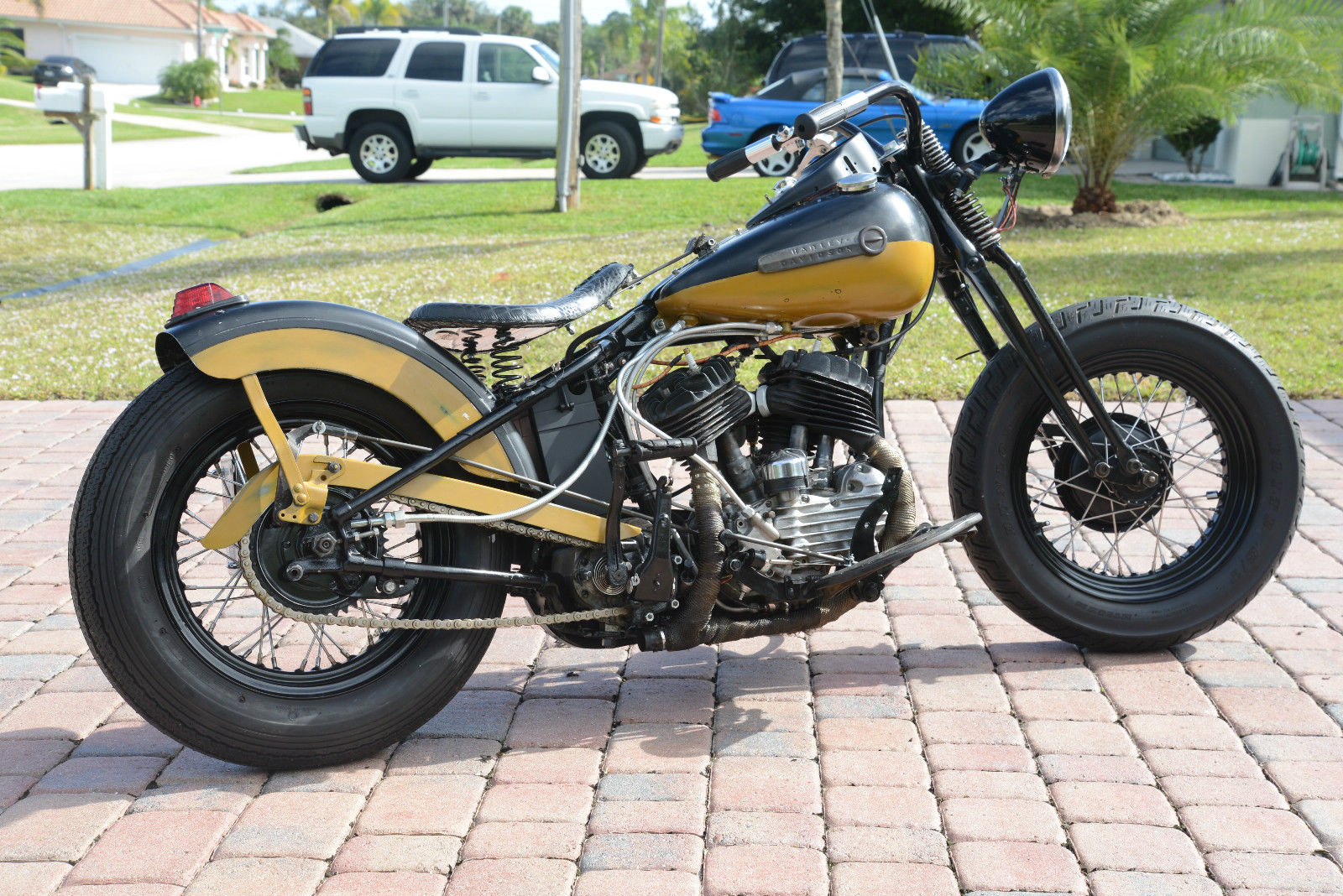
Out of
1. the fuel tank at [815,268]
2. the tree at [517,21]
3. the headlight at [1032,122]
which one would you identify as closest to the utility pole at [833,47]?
the headlight at [1032,122]

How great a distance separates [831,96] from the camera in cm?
1589

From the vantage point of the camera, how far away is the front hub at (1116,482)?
11.2 ft

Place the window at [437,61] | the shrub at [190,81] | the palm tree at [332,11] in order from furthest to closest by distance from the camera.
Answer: the palm tree at [332,11] → the shrub at [190,81] → the window at [437,61]

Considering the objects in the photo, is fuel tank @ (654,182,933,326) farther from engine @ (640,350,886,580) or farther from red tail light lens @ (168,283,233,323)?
red tail light lens @ (168,283,233,323)

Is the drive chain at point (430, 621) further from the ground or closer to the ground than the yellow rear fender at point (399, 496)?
closer to the ground

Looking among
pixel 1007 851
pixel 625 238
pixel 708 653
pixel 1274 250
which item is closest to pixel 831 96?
pixel 625 238

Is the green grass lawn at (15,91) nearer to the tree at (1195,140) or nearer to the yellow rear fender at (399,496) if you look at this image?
the tree at (1195,140)

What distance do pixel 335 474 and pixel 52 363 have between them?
17.0 feet

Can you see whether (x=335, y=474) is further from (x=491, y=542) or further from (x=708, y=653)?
(x=708, y=653)

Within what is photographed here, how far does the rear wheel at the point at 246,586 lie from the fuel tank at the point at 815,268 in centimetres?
72

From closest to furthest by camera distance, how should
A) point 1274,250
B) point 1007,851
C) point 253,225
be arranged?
point 1007,851 < point 1274,250 < point 253,225

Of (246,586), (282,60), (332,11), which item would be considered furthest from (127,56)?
(246,586)

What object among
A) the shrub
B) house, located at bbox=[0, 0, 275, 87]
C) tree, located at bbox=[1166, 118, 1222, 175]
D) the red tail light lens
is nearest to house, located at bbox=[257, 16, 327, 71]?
house, located at bbox=[0, 0, 275, 87]

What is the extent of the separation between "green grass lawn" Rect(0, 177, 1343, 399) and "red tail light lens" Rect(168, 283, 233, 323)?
402 centimetres
